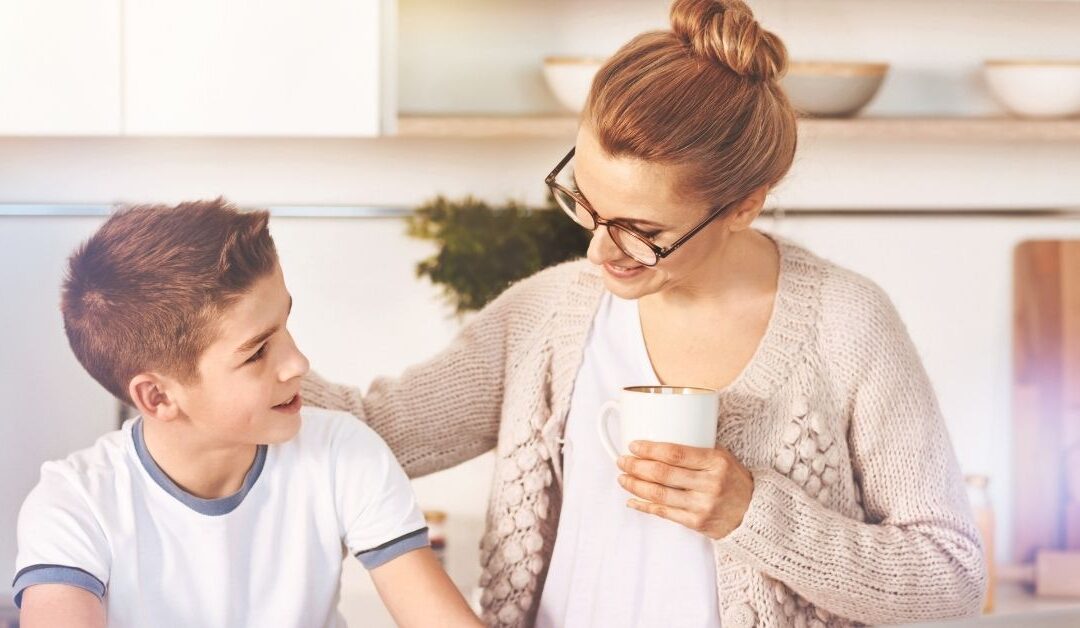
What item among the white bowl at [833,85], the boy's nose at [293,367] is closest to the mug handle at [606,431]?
the boy's nose at [293,367]

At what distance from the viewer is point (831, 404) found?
3.94 ft

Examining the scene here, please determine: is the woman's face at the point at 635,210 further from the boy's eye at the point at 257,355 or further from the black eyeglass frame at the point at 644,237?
the boy's eye at the point at 257,355

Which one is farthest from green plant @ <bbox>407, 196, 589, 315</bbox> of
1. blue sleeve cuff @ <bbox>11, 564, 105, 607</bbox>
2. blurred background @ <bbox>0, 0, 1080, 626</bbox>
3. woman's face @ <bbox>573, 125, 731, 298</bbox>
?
blue sleeve cuff @ <bbox>11, 564, 105, 607</bbox>

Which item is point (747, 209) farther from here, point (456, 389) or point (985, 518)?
point (985, 518)

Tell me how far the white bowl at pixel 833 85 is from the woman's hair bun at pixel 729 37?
0.85 metres

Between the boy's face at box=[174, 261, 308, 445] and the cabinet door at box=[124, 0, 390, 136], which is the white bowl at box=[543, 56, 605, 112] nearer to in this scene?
the cabinet door at box=[124, 0, 390, 136]

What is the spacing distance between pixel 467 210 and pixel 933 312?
88cm

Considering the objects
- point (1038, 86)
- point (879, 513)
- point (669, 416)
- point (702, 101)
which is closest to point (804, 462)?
point (879, 513)

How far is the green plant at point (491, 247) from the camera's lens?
6.55 feet

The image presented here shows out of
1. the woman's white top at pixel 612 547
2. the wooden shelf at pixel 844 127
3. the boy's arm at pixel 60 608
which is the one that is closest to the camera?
the boy's arm at pixel 60 608

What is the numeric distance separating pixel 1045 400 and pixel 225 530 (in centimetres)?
162

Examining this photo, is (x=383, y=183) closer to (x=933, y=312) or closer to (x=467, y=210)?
(x=467, y=210)

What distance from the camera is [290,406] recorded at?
42.9 inches

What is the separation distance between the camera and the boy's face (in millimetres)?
1068
